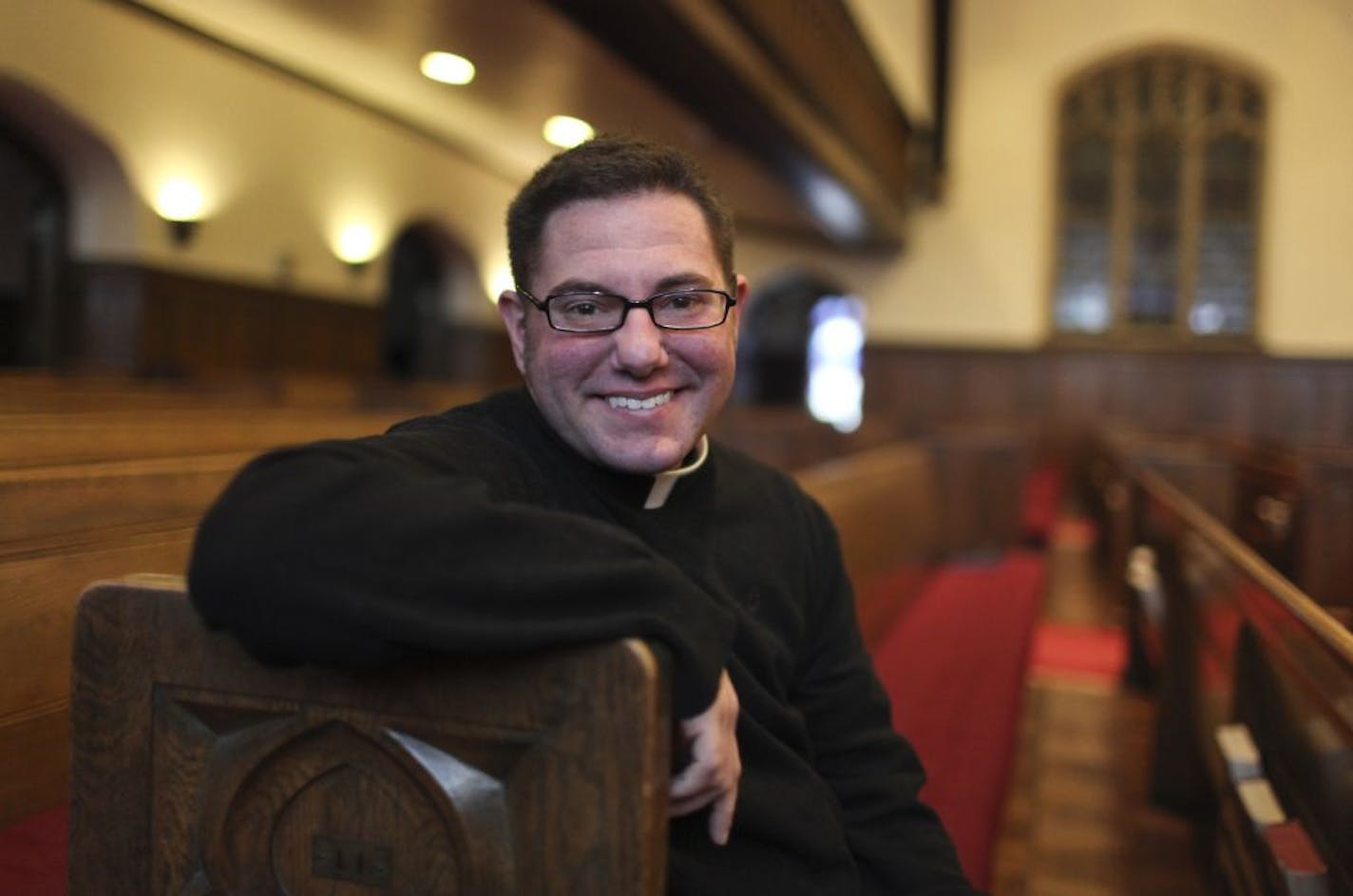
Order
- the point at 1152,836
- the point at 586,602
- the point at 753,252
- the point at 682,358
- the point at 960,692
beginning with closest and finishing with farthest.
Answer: the point at 586,602 < the point at 682,358 < the point at 960,692 < the point at 1152,836 < the point at 753,252

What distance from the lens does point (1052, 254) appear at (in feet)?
41.6

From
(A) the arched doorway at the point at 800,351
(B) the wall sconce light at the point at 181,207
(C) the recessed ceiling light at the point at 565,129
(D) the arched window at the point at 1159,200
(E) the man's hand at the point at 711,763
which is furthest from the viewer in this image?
(A) the arched doorway at the point at 800,351

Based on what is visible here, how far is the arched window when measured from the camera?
40.2 feet

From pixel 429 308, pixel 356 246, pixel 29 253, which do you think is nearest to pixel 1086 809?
pixel 29 253

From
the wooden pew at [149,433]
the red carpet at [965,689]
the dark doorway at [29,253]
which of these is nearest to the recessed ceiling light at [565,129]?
the dark doorway at [29,253]

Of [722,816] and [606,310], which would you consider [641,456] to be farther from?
[722,816]

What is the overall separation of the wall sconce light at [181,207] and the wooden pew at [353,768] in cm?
728

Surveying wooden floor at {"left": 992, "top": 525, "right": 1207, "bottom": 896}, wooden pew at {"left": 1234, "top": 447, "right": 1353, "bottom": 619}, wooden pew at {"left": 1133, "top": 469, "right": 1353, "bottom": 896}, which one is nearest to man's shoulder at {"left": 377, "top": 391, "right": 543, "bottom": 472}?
wooden pew at {"left": 1133, "top": 469, "right": 1353, "bottom": 896}

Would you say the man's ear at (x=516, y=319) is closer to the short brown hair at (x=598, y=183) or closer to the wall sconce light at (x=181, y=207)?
the short brown hair at (x=598, y=183)

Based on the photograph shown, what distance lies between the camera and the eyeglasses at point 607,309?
4.42 feet

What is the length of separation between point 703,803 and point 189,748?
1.56 feet

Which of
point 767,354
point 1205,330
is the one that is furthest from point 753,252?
point 1205,330

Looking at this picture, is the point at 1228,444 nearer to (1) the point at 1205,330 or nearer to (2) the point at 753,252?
(1) the point at 1205,330

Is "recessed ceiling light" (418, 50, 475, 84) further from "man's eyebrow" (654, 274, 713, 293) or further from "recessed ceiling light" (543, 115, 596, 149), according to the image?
"man's eyebrow" (654, 274, 713, 293)
